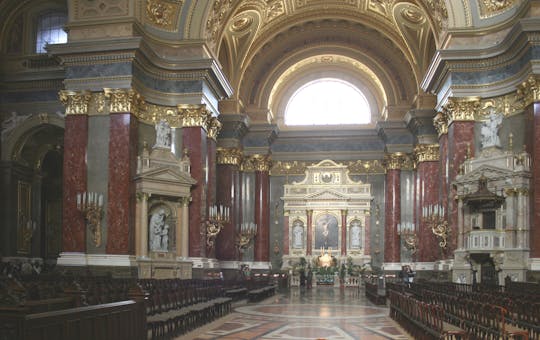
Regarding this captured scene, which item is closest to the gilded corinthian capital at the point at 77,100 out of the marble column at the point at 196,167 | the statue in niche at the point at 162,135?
the statue in niche at the point at 162,135

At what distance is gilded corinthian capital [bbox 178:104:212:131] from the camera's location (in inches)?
1008

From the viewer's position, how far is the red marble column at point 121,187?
22.9 meters

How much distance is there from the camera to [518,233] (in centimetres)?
2166

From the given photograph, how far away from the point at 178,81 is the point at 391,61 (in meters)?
15.8

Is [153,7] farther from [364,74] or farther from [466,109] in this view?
[364,74]

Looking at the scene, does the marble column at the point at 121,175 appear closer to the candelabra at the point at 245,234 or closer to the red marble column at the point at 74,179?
the red marble column at the point at 74,179

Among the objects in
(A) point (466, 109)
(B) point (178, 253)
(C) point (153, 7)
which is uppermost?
(C) point (153, 7)

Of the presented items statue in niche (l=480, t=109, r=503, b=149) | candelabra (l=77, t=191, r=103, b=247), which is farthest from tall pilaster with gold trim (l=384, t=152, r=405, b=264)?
candelabra (l=77, t=191, r=103, b=247)

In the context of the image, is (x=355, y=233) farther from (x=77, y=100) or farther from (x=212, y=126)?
(x=77, y=100)

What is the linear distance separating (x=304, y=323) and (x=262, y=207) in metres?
22.0

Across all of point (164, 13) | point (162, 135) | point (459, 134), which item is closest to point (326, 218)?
point (459, 134)

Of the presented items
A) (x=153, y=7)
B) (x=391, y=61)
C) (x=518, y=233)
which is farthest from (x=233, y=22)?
(x=518, y=233)

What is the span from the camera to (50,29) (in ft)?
94.5

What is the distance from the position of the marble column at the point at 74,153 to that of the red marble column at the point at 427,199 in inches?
614
